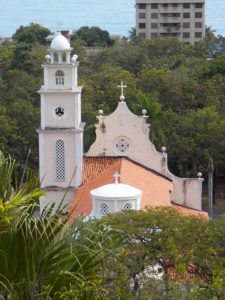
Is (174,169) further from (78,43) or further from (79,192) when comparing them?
(78,43)

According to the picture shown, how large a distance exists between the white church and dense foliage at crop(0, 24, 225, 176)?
586 cm

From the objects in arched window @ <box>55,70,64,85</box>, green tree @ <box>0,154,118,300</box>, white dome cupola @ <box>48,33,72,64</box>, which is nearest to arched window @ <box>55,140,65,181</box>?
arched window @ <box>55,70,64,85</box>

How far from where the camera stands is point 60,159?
24312mm

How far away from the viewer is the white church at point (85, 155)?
77.4 feet

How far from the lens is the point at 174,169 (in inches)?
1394

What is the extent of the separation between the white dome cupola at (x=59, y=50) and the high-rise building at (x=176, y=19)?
2282 inches

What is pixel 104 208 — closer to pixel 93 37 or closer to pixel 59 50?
pixel 59 50

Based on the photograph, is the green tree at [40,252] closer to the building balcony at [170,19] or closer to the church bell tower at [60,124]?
the church bell tower at [60,124]

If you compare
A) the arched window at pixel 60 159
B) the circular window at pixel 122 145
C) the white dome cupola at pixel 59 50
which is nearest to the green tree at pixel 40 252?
the white dome cupola at pixel 59 50

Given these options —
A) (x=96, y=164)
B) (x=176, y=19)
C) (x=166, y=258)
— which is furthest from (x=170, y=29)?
(x=166, y=258)

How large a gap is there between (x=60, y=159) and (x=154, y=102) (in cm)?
1204

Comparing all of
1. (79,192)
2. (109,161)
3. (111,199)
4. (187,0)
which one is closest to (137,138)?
(109,161)

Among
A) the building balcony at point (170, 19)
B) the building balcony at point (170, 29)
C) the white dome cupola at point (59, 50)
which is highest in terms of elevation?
the building balcony at point (170, 19)

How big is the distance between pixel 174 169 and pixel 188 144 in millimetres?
1781
